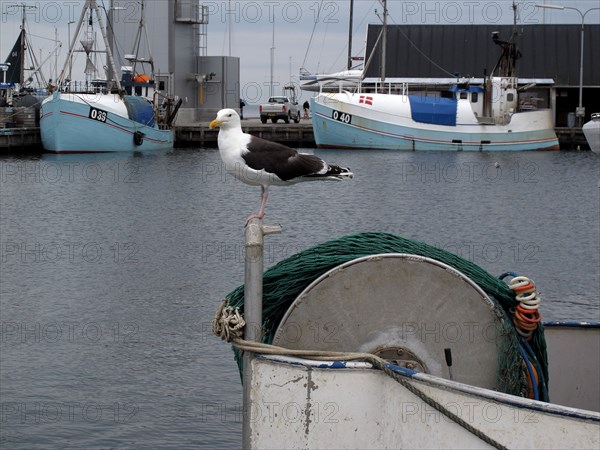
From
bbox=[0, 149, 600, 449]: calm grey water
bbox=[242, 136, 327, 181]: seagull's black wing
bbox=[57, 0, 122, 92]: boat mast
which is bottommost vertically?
bbox=[0, 149, 600, 449]: calm grey water

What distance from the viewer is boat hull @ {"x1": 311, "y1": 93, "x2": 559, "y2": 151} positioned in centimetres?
5325

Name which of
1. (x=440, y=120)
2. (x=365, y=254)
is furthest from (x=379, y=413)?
(x=440, y=120)

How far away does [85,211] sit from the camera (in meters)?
32.1

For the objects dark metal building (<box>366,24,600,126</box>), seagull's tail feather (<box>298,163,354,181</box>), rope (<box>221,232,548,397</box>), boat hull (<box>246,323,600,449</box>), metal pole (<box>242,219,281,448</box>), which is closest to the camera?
boat hull (<box>246,323,600,449</box>)

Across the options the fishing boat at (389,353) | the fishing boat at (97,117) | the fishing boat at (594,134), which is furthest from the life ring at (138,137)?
the fishing boat at (389,353)

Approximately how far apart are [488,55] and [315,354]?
64072 mm

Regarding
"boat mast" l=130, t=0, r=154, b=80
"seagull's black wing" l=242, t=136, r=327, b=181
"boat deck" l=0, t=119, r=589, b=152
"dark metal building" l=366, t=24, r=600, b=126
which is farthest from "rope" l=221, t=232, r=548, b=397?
"dark metal building" l=366, t=24, r=600, b=126

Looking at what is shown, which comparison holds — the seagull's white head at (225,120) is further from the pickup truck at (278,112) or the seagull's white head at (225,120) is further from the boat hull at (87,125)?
the pickup truck at (278,112)

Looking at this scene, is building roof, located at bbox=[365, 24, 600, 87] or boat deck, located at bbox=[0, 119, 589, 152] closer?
boat deck, located at bbox=[0, 119, 589, 152]

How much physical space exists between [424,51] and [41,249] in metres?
46.5

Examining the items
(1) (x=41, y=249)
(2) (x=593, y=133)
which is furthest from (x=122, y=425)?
(1) (x=41, y=249)

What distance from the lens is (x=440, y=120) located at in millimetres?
54625

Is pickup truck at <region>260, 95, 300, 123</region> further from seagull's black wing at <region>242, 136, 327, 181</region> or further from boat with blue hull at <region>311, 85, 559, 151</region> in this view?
seagull's black wing at <region>242, 136, 327, 181</region>

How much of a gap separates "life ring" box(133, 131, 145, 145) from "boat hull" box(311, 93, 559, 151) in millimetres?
8809
